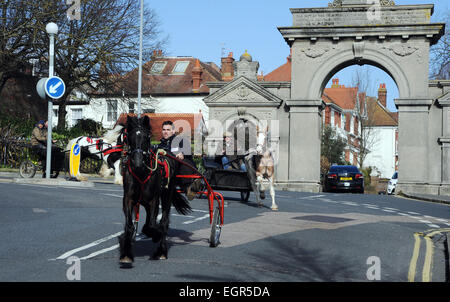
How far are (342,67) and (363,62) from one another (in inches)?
48.7

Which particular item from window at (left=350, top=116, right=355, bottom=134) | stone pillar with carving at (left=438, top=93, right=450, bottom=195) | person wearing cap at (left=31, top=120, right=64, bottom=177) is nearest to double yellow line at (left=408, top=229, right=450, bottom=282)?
person wearing cap at (left=31, top=120, right=64, bottom=177)

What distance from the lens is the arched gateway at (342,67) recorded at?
107 feet

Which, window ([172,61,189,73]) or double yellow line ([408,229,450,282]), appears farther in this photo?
window ([172,61,189,73])

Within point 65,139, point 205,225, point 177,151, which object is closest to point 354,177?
point 65,139

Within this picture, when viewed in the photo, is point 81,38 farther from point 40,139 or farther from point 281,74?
point 281,74

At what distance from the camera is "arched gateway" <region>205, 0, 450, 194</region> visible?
32500 mm

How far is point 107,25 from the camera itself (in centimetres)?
3831

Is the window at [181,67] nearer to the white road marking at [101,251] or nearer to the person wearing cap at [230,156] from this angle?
the person wearing cap at [230,156]

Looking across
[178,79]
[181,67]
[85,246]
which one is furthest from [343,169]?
[181,67]

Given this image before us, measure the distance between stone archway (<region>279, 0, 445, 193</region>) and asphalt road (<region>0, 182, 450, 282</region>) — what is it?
1670cm

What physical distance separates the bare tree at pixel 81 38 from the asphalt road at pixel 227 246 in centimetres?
1959

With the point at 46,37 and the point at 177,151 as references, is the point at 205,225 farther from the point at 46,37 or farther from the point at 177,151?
the point at 46,37

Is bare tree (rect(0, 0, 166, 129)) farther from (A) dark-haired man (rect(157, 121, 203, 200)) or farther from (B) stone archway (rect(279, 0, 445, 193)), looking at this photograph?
(A) dark-haired man (rect(157, 121, 203, 200))

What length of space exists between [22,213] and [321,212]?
26.4ft
